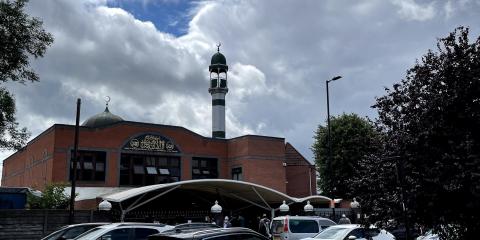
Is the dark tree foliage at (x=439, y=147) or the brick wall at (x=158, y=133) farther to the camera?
the brick wall at (x=158, y=133)

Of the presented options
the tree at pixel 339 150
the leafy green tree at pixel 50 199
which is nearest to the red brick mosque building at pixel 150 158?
the tree at pixel 339 150

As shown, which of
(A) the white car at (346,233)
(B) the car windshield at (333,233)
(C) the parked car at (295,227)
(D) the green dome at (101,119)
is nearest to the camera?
(A) the white car at (346,233)

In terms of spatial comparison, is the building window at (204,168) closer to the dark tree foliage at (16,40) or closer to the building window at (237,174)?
the building window at (237,174)

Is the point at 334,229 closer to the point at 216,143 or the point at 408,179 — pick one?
the point at 408,179

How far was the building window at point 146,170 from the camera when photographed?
3922 centimetres

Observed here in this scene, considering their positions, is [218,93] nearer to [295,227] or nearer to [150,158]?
[150,158]

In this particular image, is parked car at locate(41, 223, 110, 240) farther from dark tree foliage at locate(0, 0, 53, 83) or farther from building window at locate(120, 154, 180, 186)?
building window at locate(120, 154, 180, 186)

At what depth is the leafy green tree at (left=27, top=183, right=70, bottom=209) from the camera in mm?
28297

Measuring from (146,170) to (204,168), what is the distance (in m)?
5.72

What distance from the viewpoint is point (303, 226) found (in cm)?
2150

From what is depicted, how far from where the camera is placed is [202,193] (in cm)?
3431

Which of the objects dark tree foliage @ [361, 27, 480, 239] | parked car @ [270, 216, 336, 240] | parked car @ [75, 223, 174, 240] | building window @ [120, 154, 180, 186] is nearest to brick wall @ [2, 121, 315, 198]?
building window @ [120, 154, 180, 186]

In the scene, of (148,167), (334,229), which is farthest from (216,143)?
(334,229)

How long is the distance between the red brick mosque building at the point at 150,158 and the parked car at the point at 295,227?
19.5 meters
